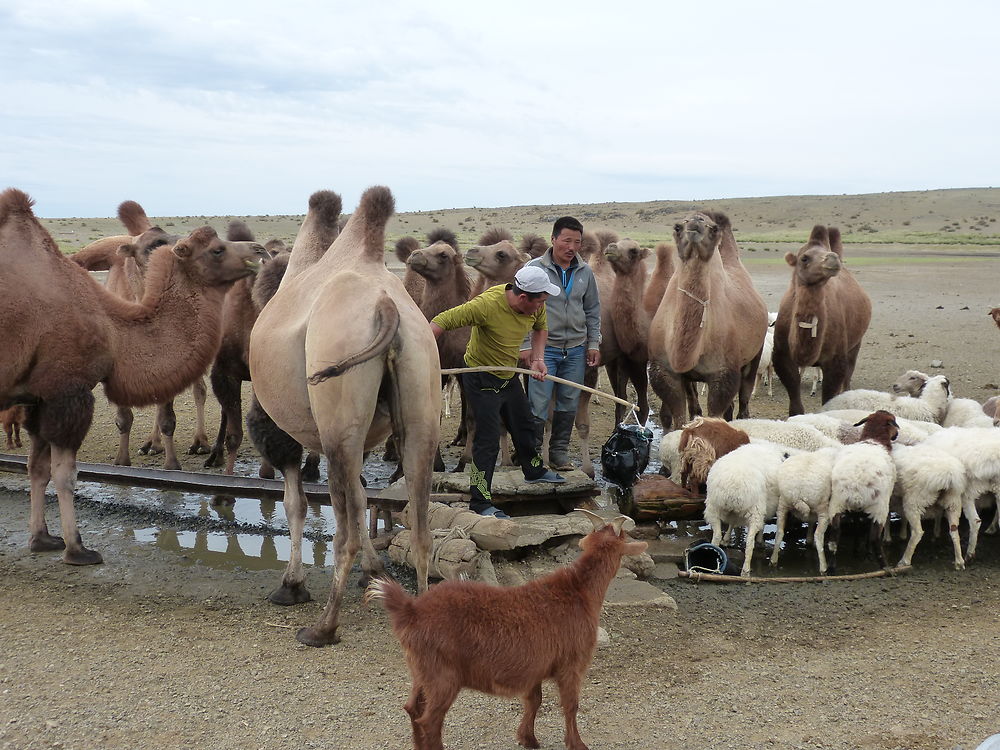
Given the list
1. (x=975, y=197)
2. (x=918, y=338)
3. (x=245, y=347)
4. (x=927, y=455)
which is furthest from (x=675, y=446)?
(x=975, y=197)

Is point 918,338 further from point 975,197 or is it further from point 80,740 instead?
point 975,197

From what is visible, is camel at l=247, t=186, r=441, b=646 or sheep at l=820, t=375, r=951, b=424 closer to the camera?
camel at l=247, t=186, r=441, b=646

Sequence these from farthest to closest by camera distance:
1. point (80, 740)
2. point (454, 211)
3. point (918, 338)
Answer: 1. point (454, 211)
2. point (918, 338)
3. point (80, 740)

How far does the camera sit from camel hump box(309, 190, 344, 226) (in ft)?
23.9

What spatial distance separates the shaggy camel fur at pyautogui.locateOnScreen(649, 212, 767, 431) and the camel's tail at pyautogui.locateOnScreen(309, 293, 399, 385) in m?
4.80

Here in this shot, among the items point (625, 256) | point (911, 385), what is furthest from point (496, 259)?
point (911, 385)

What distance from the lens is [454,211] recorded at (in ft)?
334

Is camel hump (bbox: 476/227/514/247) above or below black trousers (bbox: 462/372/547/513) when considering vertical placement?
above

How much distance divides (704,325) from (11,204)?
662cm

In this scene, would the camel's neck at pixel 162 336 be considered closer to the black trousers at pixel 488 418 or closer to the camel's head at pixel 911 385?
the black trousers at pixel 488 418

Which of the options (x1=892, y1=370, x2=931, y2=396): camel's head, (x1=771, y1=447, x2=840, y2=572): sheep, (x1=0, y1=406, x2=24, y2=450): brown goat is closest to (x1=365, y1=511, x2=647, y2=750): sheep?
(x1=771, y1=447, x2=840, y2=572): sheep

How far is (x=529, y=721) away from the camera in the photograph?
4.46 metres

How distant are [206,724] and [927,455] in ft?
18.4

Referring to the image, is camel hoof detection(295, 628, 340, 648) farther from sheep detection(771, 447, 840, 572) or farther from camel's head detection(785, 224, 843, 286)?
camel's head detection(785, 224, 843, 286)
